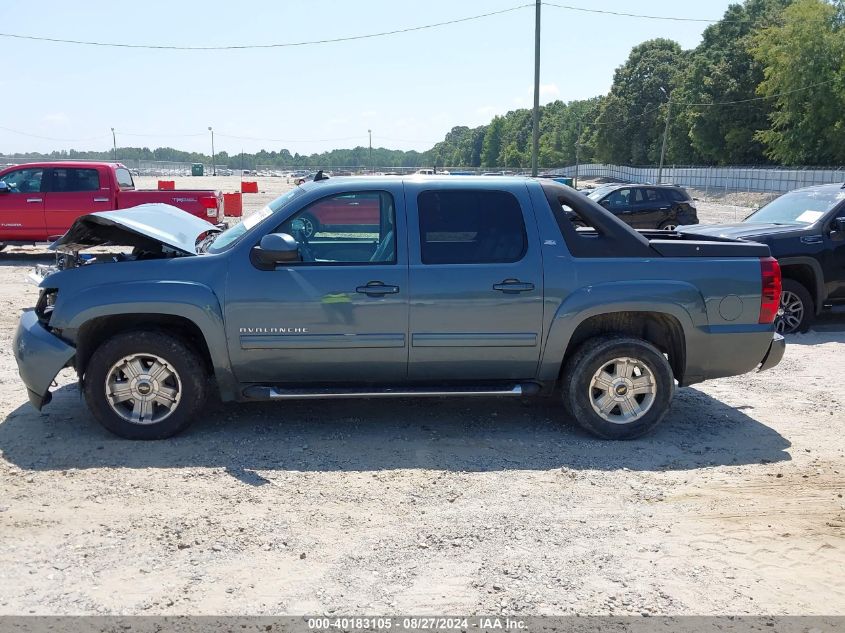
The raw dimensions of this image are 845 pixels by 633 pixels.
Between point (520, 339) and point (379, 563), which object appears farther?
point (520, 339)

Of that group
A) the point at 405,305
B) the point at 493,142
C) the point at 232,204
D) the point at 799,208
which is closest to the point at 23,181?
the point at 232,204

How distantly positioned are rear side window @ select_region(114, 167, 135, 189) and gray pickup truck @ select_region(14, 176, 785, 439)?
11.1m

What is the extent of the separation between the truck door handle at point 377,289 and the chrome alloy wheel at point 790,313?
6120mm

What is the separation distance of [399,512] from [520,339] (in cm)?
161

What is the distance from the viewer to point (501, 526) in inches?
173

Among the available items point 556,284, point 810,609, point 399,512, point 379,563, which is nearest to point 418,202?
point 556,284

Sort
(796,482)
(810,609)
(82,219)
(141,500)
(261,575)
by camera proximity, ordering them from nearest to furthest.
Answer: (810,609), (261,575), (141,500), (796,482), (82,219)

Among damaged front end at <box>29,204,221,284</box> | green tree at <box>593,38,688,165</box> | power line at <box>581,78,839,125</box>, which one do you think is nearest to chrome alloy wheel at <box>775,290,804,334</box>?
damaged front end at <box>29,204,221,284</box>

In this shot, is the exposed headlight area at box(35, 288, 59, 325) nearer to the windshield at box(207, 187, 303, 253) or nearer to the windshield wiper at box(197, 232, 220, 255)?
the windshield wiper at box(197, 232, 220, 255)

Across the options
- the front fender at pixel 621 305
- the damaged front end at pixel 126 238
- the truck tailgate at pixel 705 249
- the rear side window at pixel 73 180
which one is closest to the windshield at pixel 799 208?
the truck tailgate at pixel 705 249

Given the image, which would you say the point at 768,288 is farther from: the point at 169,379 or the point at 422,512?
the point at 169,379

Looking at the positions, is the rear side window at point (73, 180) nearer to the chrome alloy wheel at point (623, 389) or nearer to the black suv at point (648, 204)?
the black suv at point (648, 204)

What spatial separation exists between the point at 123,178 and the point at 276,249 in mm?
12654

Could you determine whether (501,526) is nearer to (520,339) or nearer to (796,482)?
(520,339)
